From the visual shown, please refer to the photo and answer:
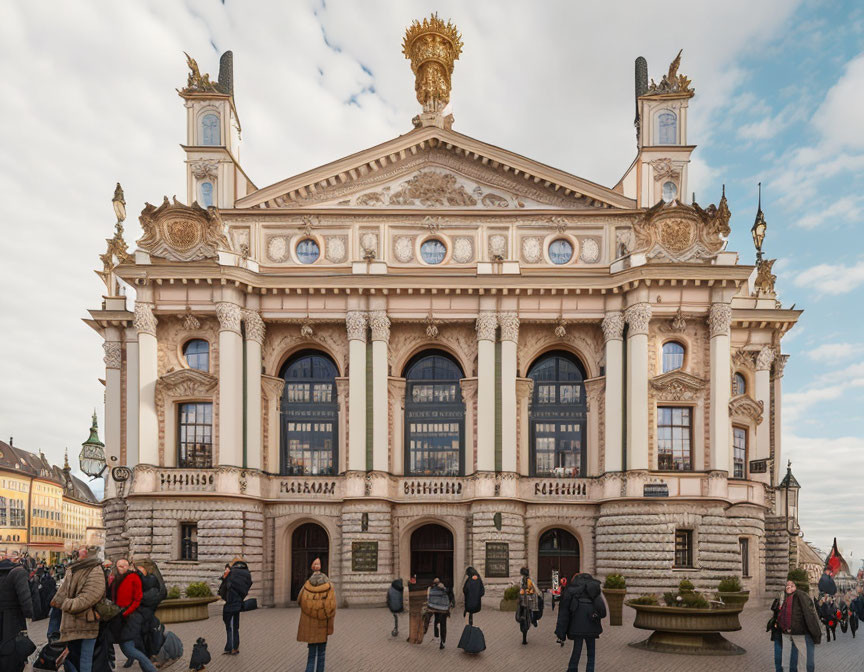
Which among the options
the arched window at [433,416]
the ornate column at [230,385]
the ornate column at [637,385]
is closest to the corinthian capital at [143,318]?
the ornate column at [230,385]

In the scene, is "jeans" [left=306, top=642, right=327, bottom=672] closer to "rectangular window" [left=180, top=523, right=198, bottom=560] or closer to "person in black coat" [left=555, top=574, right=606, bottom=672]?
"person in black coat" [left=555, top=574, right=606, bottom=672]

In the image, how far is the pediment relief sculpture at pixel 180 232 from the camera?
35969mm

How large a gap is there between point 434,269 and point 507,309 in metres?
4.09

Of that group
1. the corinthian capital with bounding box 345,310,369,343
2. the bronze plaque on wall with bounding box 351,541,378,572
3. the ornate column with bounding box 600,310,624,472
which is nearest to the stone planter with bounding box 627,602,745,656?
the ornate column with bounding box 600,310,624,472

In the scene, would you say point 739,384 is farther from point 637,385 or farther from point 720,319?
point 637,385

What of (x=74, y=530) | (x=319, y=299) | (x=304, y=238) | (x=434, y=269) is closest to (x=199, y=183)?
(x=304, y=238)

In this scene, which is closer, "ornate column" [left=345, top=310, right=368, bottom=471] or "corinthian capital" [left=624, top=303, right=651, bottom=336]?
"corinthian capital" [left=624, top=303, right=651, bottom=336]

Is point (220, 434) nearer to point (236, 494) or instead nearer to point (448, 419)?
point (236, 494)

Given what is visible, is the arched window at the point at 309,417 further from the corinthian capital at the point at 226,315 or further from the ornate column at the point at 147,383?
the ornate column at the point at 147,383

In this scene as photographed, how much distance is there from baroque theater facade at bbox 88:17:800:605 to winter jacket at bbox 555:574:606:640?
18.5 m

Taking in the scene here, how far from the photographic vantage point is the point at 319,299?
36.7m

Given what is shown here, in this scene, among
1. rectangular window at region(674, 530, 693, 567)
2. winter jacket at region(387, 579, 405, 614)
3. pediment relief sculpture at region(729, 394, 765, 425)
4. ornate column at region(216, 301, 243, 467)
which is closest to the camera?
winter jacket at region(387, 579, 405, 614)

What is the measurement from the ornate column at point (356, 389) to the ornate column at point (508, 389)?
6471 millimetres

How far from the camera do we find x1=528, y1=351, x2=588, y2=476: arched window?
3694cm
